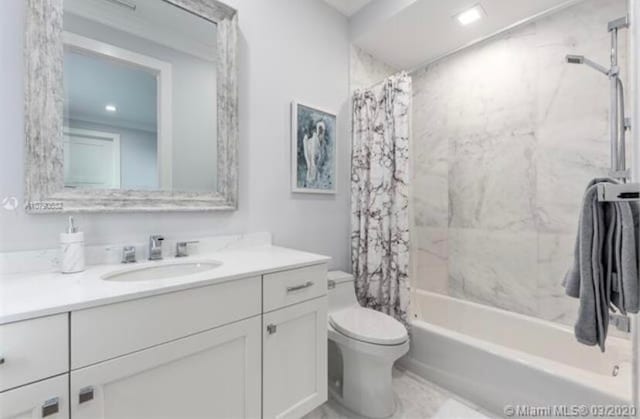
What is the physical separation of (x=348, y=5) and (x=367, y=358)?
231 cm

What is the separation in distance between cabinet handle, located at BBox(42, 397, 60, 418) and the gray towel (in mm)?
1546

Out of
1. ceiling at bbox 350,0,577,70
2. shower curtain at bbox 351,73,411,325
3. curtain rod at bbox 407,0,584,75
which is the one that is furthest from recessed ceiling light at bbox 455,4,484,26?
shower curtain at bbox 351,73,411,325

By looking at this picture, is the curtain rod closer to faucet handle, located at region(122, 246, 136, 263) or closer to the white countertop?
the white countertop

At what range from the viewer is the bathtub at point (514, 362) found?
52.2 inches

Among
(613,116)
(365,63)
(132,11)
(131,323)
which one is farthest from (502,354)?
(132,11)

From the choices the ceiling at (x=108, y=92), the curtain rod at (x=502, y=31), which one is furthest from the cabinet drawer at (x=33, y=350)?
the curtain rod at (x=502, y=31)

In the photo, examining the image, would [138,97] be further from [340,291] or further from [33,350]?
[340,291]

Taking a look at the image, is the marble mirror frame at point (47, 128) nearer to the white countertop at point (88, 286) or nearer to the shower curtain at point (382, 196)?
the white countertop at point (88, 286)

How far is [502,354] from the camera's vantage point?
153cm

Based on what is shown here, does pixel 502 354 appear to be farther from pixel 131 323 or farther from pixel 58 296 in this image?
pixel 58 296

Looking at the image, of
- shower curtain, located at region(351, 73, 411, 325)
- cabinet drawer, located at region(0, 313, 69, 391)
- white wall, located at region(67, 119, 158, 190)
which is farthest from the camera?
shower curtain, located at region(351, 73, 411, 325)

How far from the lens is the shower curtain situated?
1888 millimetres

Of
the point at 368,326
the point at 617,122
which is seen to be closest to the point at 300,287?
the point at 368,326

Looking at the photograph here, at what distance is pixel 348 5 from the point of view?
6.84ft
